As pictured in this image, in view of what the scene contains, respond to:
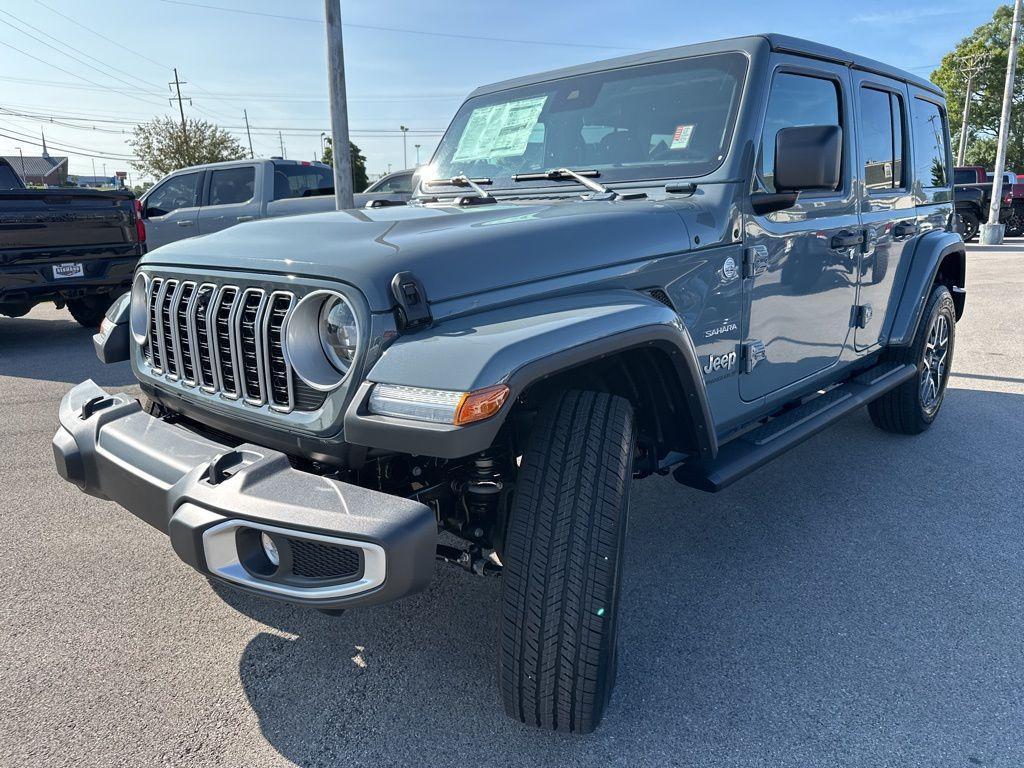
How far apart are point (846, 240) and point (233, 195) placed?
27.6ft

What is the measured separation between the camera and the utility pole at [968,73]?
146ft

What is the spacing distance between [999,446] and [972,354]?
2971 mm

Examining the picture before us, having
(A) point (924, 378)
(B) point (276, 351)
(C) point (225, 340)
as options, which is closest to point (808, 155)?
(B) point (276, 351)

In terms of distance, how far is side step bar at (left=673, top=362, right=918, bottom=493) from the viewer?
260 centimetres

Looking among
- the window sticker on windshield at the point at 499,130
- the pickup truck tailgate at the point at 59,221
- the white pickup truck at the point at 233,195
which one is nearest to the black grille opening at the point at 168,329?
the window sticker on windshield at the point at 499,130

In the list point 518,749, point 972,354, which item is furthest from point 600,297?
point 972,354

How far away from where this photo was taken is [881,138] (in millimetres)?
3947

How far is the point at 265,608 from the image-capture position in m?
2.81

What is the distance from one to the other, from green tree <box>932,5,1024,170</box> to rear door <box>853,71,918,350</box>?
51644mm

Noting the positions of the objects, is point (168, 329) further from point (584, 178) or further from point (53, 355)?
point (53, 355)

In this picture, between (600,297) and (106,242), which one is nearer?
(600,297)

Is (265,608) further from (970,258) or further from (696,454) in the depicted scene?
(970,258)

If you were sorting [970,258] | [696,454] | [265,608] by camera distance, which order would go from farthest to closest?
1. [970,258]
2. [265,608]
3. [696,454]

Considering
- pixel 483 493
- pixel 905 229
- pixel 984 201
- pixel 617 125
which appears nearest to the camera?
pixel 483 493
